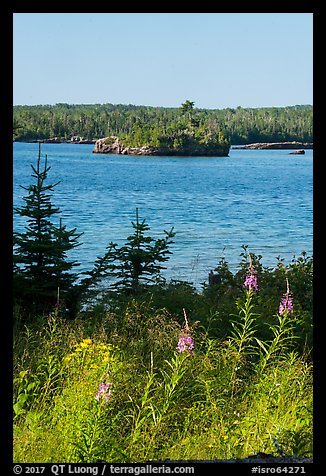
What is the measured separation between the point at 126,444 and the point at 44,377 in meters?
0.93

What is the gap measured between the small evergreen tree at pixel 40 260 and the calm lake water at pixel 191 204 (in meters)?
1.27

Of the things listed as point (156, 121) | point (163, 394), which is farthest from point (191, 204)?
point (156, 121)

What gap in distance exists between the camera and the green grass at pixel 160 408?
2.91 metres

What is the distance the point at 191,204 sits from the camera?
22984mm

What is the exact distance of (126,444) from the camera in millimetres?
3125

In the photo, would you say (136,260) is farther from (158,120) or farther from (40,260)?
(158,120)

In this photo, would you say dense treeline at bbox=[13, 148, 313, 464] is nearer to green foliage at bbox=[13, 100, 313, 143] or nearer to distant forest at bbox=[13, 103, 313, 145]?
green foliage at bbox=[13, 100, 313, 143]

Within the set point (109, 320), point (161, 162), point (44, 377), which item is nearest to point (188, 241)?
point (109, 320)

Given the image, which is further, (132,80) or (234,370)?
(132,80)

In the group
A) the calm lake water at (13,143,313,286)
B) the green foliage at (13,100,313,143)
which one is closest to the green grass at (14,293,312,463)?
the calm lake water at (13,143,313,286)

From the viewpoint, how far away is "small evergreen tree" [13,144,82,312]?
5812 millimetres

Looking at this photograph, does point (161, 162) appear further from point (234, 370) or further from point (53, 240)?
point (234, 370)

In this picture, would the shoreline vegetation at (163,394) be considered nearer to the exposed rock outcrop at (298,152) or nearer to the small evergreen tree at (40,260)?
the small evergreen tree at (40,260)
